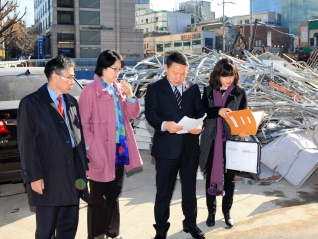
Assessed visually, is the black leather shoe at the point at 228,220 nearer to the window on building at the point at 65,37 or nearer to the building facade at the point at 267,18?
the window on building at the point at 65,37

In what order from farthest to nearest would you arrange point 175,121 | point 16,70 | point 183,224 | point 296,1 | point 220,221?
point 296,1
point 16,70
point 220,221
point 183,224
point 175,121

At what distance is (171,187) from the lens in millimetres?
3947

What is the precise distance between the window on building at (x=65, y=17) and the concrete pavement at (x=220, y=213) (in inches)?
2142

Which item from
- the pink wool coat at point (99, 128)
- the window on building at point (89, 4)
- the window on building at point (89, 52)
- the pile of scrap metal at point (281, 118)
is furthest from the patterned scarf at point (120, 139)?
the window on building at point (89, 4)

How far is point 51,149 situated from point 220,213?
249 cm

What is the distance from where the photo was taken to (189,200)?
4.00 metres

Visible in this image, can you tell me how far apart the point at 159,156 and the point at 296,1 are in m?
82.0

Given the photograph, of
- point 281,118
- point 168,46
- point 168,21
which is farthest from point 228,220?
point 168,21

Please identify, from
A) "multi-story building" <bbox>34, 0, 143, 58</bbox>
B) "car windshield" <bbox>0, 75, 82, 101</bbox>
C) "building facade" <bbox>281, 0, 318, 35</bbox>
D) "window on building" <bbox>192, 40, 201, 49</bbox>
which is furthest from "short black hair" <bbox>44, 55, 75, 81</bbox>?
"building facade" <bbox>281, 0, 318, 35</bbox>

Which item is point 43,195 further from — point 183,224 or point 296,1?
point 296,1

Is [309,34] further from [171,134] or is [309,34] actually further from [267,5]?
[267,5]

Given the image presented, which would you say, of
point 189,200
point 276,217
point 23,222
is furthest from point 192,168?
point 23,222

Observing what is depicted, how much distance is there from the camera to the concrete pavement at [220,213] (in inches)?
162

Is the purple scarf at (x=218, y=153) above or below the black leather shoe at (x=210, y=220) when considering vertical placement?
above
